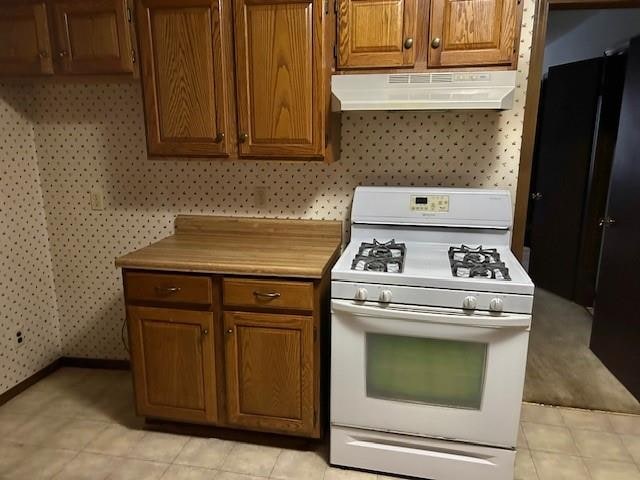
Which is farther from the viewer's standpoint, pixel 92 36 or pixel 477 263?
pixel 92 36

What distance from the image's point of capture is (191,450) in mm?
2143

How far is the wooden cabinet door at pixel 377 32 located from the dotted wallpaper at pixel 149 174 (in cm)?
36

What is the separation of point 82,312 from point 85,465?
1.04 meters

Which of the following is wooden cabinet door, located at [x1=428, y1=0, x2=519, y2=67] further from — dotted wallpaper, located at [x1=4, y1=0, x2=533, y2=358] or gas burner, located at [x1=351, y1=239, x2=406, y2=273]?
gas burner, located at [x1=351, y1=239, x2=406, y2=273]

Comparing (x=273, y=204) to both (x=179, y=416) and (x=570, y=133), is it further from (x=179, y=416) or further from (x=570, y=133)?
(x=570, y=133)

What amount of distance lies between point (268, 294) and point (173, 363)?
0.60 m

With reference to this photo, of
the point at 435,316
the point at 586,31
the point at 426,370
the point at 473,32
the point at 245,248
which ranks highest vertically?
the point at 586,31

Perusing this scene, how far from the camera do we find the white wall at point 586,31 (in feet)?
11.3

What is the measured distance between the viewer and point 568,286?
4.02m

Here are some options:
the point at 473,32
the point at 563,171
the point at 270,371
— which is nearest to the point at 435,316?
the point at 270,371

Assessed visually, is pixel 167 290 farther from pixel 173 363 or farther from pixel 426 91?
pixel 426 91

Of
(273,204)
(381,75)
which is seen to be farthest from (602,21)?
(273,204)

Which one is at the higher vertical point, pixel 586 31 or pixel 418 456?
pixel 586 31

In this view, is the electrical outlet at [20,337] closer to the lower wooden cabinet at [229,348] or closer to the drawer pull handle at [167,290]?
the lower wooden cabinet at [229,348]
